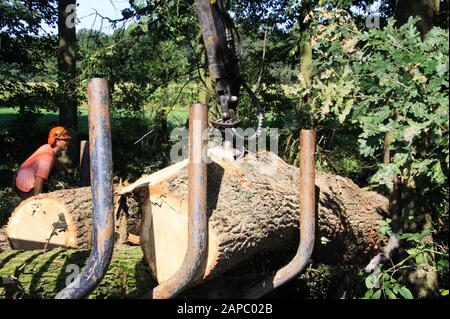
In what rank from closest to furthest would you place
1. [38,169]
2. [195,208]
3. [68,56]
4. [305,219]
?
[195,208]
[305,219]
[38,169]
[68,56]

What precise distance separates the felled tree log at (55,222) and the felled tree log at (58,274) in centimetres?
54

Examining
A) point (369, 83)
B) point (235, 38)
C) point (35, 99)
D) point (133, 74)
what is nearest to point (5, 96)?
point (35, 99)

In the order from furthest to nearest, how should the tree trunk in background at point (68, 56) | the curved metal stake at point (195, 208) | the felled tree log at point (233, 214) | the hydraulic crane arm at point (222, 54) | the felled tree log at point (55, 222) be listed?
the tree trunk in background at point (68, 56) → the felled tree log at point (55, 222) → the hydraulic crane arm at point (222, 54) → the felled tree log at point (233, 214) → the curved metal stake at point (195, 208)

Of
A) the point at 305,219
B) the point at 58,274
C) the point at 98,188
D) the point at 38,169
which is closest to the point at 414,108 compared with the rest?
the point at 305,219

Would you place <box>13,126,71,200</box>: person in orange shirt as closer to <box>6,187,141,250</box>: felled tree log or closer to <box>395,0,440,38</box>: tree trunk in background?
<box>6,187,141,250</box>: felled tree log

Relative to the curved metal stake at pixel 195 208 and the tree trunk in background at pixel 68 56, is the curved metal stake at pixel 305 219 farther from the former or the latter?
the tree trunk in background at pixel 68 56

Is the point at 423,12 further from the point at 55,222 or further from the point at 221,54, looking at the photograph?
the point at 55,222

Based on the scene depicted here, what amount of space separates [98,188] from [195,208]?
0.62m

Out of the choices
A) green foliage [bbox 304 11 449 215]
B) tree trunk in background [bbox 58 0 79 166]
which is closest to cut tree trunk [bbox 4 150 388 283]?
green foliage [bbox 304 11 449 215]

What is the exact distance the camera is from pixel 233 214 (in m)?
3.48

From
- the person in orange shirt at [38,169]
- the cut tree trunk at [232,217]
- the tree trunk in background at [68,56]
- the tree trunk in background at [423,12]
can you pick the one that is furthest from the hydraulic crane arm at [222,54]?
the tree trunk in background at [68,56]

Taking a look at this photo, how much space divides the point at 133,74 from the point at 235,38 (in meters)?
5.08

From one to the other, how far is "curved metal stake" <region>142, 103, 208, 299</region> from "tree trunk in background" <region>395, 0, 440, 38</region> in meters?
2.50

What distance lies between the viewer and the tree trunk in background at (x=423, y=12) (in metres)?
4.57
